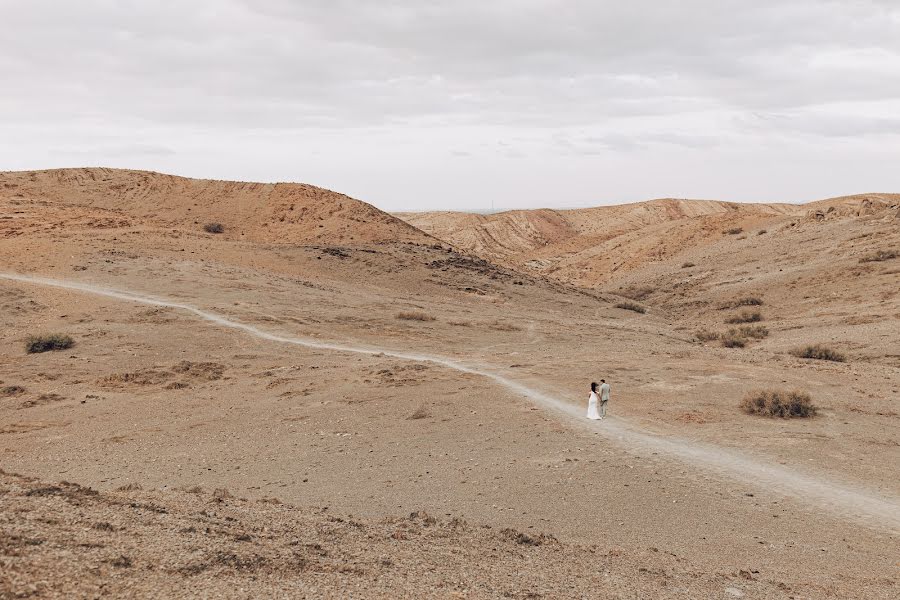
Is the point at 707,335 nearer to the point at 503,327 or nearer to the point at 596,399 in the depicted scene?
the point at 503,327

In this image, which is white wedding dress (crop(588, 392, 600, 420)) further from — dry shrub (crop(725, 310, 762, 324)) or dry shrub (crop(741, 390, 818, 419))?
dry shrub (crop(725, 310, 762, 324))

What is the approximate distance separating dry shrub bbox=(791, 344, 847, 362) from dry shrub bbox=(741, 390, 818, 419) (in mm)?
7482

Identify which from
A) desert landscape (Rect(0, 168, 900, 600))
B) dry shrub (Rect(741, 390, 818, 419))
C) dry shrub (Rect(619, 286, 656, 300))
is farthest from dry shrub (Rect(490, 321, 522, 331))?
dry shrub (Rect(619, 286, 656, 300))

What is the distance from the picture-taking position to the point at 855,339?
73.0 feet

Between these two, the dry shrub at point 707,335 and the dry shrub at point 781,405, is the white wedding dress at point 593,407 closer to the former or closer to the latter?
the dry shrub at point 781,405

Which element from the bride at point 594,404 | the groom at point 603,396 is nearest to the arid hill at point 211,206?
the groom at point 603,396

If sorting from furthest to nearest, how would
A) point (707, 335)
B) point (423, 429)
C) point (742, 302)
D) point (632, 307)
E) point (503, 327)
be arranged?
point (632, 307) < point (742, 302) < point (707, 335) < point (503, 327) < point (423, 429)

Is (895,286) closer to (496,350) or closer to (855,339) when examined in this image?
(855,339)

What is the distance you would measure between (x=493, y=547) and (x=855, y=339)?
2005 cm

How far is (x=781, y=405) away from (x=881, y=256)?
84.5 ft

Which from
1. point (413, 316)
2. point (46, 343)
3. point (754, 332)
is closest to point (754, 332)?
point (754, 332)

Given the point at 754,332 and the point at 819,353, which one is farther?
the point at 754,332

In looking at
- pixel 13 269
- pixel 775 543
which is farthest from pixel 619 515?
pixel 13 269

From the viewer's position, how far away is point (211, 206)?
4947 centimetres
